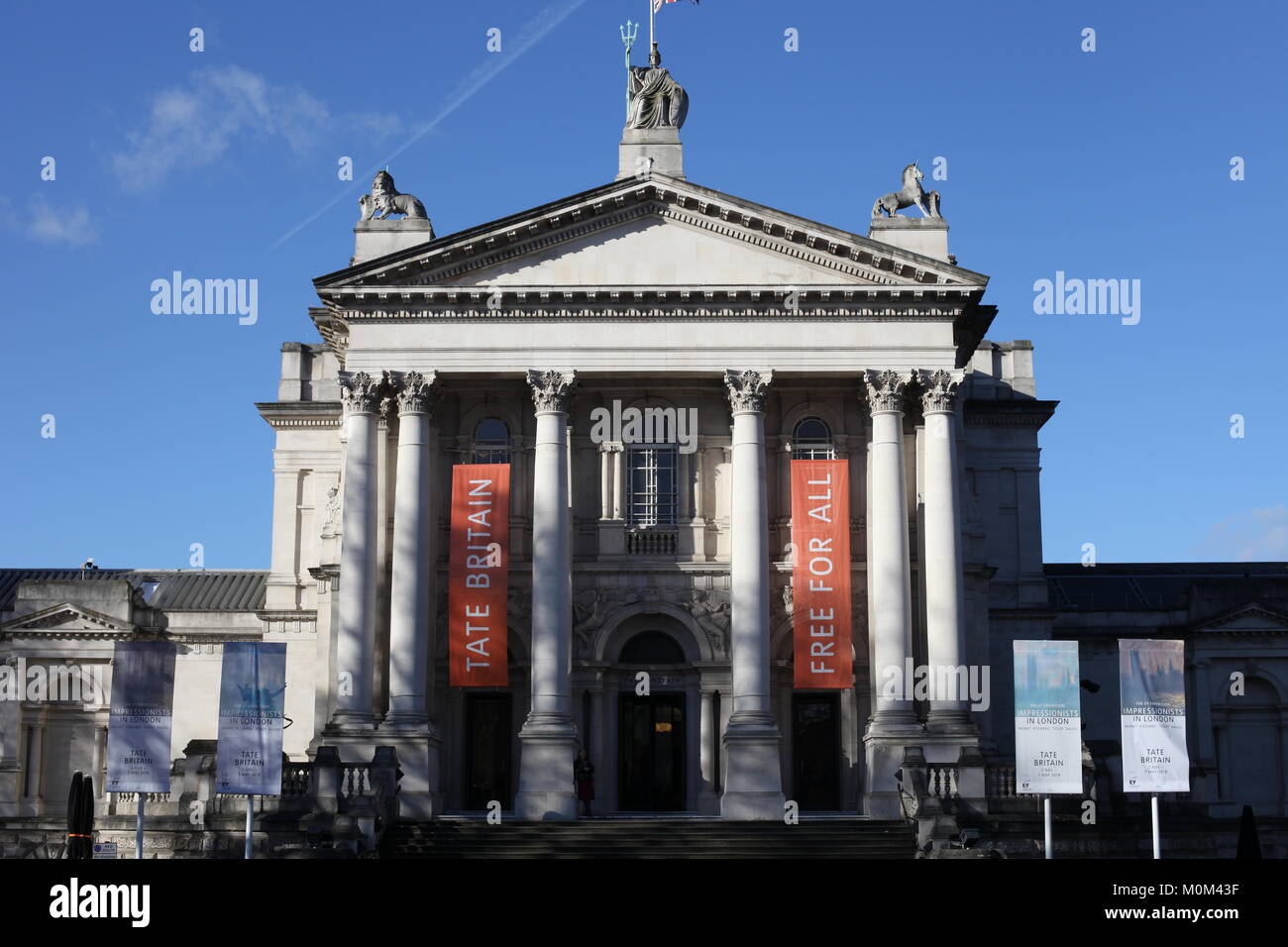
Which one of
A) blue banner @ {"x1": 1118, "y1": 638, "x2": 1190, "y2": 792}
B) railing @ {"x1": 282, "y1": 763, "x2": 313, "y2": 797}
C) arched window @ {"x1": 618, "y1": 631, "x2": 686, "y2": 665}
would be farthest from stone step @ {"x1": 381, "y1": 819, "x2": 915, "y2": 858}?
arched window @ {"x1": 618, "y1": 631, "x2": 686, "y2": 665}

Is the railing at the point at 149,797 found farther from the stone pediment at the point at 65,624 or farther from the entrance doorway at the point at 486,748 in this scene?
the stone pediment at the point at 65,624

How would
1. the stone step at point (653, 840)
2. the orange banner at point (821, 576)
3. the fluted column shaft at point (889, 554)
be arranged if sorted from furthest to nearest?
the orange banner at point (821, 576), the fluted column shaft at point (889, 554), the stone step at point (653, 840)

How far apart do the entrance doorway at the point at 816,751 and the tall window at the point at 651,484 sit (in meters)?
5.66

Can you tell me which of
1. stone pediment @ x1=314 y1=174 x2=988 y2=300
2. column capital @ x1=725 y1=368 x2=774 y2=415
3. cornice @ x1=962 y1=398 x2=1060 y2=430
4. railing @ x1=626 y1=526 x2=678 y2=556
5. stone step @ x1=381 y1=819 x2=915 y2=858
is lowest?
stone step @ x1=381 y1=819 x2=915 y2=858

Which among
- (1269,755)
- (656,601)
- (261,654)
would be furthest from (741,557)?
→ (1269,755)

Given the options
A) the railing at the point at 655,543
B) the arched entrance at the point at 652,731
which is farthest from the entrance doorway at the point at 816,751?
the railing at the point at 655,543

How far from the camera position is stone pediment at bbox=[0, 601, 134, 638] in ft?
151

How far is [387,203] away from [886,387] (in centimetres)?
1352

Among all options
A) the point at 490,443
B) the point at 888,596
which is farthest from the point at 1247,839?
the point at 490,443

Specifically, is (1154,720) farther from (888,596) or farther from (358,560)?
(358,560)

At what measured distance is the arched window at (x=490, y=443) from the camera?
4159cm

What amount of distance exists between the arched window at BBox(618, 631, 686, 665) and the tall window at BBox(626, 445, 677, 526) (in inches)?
112

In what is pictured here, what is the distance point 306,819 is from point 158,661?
5.81m

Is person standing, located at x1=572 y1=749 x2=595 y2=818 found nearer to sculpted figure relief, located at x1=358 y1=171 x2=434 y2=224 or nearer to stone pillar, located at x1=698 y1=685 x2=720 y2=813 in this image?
stone pillar, located at x1=698 y1=685 x2=720 y2=813
